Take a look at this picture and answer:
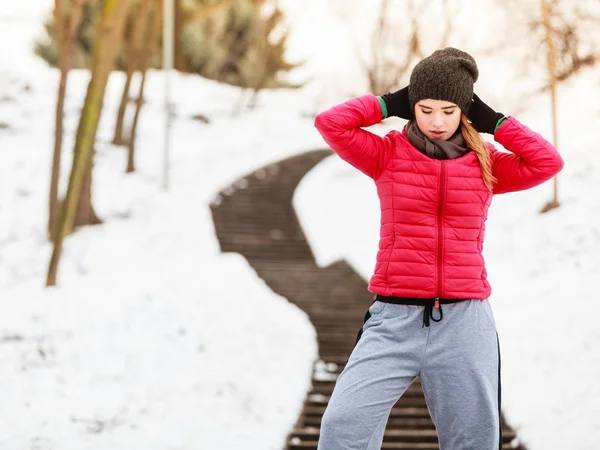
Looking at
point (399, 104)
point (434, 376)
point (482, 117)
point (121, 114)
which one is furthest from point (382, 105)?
point (121, 114)

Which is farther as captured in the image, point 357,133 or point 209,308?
point 209,308

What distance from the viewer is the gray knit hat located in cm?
262

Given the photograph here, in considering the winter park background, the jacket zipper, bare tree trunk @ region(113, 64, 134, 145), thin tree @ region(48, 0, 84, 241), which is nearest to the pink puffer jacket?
the jacket zipper

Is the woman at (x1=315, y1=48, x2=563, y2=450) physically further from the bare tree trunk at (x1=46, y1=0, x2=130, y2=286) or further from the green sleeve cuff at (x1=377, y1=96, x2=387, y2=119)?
the bare tree trunk at (x1=46, y1=0, x2=130, y2=286)

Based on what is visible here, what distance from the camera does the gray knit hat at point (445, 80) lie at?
2617 mm

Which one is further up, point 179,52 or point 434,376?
point 179,52

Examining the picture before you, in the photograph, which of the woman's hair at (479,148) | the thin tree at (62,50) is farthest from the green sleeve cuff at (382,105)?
the thin tree at (62,50)

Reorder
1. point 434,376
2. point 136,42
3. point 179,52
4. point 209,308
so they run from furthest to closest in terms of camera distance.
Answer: point 179,52, point 136,42, point 209,308, point 434,376

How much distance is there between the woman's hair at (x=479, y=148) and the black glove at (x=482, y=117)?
0.04 m

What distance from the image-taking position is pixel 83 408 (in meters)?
5.22

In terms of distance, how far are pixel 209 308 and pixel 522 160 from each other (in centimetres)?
504

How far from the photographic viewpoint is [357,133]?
275 centimetres

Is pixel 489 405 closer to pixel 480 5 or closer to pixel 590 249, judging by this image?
pixel 590 249

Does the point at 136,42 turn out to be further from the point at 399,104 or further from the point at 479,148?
the point at 479,148
